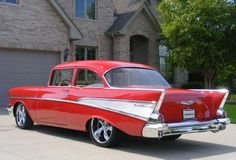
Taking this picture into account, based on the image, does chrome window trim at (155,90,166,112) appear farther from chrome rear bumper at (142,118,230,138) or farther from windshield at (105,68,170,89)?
windshield at (105,68,170,89)

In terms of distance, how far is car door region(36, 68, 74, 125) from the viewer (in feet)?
31.5

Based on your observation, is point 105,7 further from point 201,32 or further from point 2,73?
point 2,73

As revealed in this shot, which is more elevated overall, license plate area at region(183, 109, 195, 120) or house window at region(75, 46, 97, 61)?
house window at region(75, 46, 97, 61)

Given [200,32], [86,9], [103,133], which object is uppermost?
[86,9]

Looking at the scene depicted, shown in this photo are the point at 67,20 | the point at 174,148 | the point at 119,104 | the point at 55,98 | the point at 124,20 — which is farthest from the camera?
the point at 124,20

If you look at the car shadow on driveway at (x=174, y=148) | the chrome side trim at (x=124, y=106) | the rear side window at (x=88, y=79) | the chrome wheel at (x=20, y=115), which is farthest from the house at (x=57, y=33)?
the chrome side trim at (x=124, y=106)

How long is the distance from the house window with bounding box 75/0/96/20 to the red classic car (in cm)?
1313

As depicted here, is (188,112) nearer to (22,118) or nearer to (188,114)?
(188,114)

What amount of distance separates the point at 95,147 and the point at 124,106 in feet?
3.59

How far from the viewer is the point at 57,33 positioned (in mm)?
20266

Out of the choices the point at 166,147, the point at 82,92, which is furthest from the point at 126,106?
the point at 166,147

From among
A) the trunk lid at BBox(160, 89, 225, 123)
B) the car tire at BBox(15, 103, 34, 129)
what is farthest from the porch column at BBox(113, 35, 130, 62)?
the trunk lid at BBox(160, 89, 225, 123)

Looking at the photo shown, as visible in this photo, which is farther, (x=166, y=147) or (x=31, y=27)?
(x=31, y=27)

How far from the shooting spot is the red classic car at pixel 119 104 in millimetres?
7890
